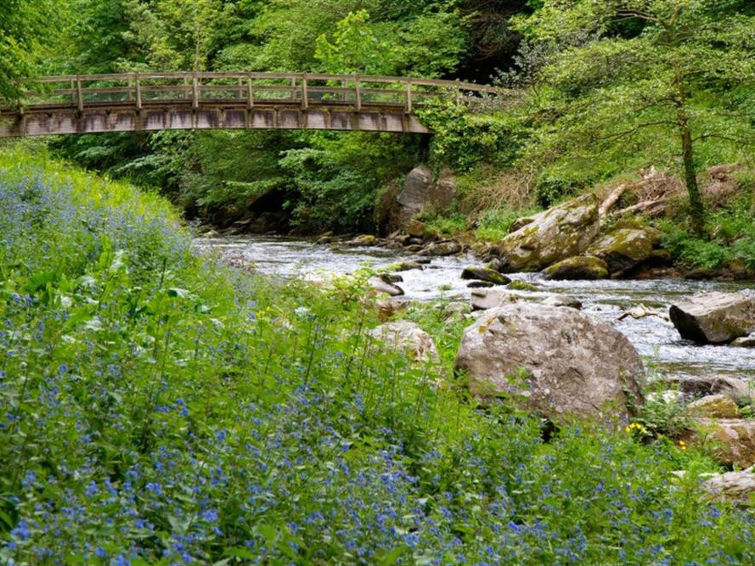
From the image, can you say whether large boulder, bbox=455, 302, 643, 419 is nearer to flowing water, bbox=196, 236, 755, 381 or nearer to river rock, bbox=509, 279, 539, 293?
flowing water, bbox=196, 236, 755, 381

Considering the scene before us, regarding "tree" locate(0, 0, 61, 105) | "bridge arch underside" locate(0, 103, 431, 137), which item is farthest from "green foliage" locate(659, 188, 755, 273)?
"tree" locate(0, 0, 61, 105)

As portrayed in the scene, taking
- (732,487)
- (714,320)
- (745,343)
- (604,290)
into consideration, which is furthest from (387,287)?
(732,487)

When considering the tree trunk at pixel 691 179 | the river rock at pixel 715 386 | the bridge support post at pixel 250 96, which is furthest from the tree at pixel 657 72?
the bridge support post at pixel 250 96

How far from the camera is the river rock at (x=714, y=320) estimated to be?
11.4 meters

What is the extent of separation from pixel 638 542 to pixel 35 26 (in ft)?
37.5

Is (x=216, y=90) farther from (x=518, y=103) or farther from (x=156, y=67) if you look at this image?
(x=156, y=67)

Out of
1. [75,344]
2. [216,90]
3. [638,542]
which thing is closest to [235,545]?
[75,344]

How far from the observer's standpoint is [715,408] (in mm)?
8102

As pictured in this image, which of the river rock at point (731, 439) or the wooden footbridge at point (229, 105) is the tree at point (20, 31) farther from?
the wooden footbridge at point (229, 105)

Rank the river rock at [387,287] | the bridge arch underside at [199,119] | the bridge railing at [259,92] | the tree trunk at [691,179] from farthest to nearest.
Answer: the bridge railing at [259,92], the bridge arch underside at [199,119], the tree trunk at [691,179], the river rock at [387,287]

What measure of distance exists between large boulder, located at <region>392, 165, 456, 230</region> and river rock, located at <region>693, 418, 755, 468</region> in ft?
60.2

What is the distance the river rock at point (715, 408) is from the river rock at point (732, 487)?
2.04 metres

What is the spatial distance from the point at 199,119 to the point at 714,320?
18.2 metres

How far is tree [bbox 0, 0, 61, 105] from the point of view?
37.0 feet
